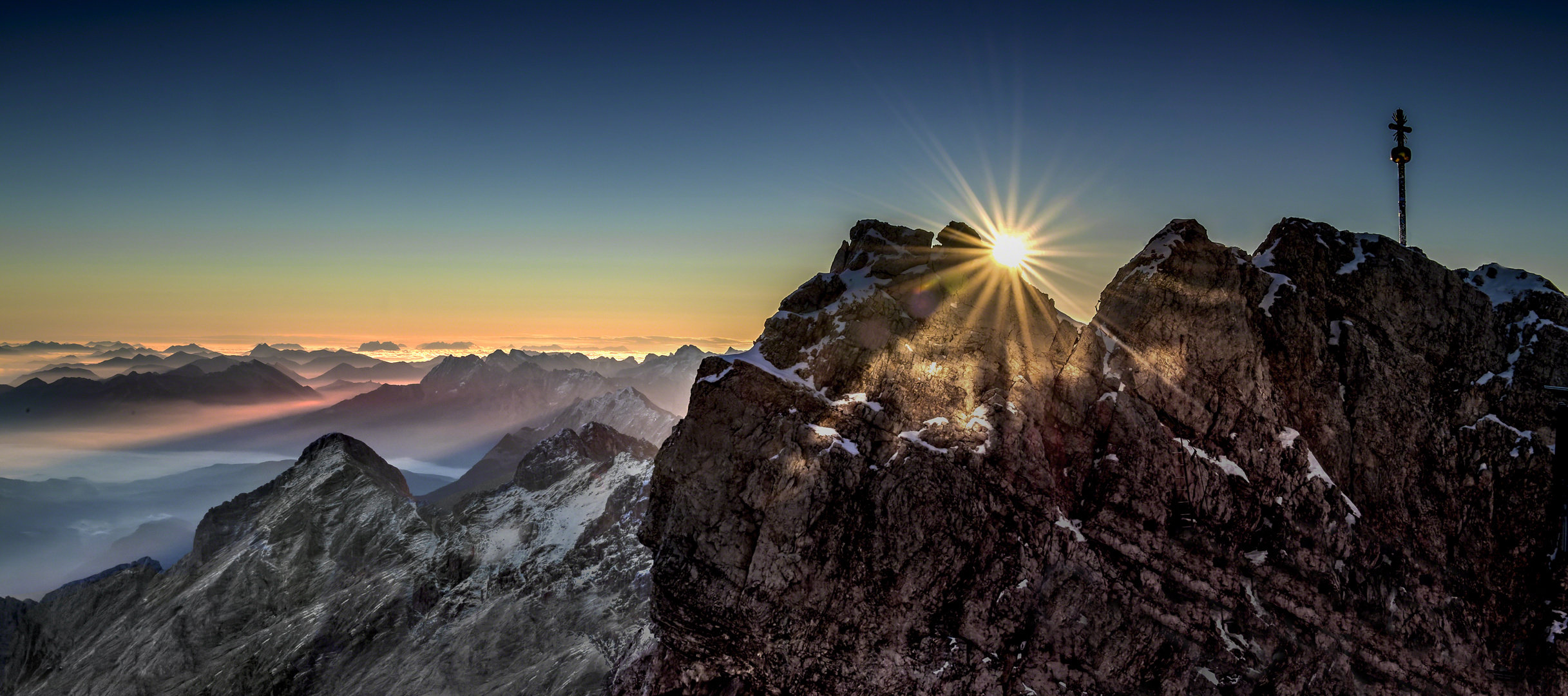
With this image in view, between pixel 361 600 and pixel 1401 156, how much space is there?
6423 inches

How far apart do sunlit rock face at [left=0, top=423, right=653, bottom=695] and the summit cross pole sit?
108454 mm

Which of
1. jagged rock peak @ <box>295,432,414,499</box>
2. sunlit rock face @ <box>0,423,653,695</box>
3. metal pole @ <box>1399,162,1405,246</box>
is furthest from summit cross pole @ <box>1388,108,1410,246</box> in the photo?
jagged rock peak @ <box>295,432,414,499</box>

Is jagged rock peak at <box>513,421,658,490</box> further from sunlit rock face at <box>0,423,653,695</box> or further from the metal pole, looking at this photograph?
the metal pole

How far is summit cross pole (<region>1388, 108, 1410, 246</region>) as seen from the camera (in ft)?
242

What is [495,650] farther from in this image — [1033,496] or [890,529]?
[1033,496]

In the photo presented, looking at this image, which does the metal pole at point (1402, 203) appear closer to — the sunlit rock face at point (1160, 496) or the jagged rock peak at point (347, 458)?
the sunlit rock face at point (1160, 496)

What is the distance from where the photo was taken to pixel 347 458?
164250 millimetres

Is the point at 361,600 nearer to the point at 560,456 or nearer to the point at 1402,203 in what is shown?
the point at 560,456

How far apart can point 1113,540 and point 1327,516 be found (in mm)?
Result: 18171

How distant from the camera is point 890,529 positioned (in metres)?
62.2

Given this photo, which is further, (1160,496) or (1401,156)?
(1401,156)

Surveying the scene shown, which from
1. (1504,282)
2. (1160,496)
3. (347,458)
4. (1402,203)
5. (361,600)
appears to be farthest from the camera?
(347,458)

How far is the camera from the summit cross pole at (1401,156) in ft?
242

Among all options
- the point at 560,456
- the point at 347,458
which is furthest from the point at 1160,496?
the point at 347,458
